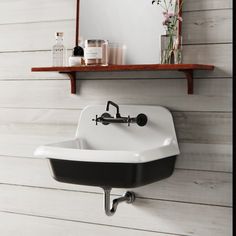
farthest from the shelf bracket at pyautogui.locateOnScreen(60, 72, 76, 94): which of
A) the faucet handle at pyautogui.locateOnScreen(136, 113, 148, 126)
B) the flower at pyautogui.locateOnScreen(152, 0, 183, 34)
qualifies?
the flower at pyautogui.locateOnScreen(152, 0, 183, 34)

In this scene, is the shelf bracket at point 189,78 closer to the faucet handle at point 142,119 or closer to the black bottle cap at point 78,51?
the faucet handle at point 142,119

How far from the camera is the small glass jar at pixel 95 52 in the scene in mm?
1848

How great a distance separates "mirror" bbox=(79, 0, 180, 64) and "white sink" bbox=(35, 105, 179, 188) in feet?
0.73

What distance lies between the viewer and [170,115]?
188cm

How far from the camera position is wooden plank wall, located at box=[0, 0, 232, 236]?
1842mm

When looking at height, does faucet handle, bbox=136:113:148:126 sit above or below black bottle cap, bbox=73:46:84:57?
below

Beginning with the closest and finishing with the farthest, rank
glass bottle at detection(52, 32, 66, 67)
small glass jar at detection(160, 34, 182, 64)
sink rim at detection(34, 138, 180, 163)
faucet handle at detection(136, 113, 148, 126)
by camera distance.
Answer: sink rim at detection(34, 138, 180, 163), small glass jar at detection(160, 34, 182, 64), faucet handle at detection(136, 113, 148, 126), glass bottle at detection(52, 32, 66, 67)

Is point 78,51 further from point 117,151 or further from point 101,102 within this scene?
point 117,151

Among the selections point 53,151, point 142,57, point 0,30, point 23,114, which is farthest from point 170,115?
point 0,30

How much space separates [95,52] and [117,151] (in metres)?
0.46

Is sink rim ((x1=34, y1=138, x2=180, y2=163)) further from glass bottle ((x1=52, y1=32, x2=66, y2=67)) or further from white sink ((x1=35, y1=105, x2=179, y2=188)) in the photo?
glass bottle ((x1=52, y1=32, x2=66, y2=67))

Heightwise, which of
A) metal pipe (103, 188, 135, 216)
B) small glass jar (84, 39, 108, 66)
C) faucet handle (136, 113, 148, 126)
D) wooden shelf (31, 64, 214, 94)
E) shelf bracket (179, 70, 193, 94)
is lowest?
metal pipe (103, 188, 135, 216)

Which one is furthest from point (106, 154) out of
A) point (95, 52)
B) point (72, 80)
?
point (72, 80)

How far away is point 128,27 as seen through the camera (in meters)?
1.93
